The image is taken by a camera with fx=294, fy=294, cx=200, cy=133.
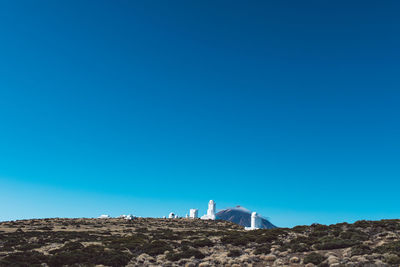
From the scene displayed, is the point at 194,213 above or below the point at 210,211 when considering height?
below

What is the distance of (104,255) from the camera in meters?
24.8

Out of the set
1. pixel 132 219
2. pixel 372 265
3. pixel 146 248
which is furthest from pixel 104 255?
pixel 132 219

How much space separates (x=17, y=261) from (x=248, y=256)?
17.6m

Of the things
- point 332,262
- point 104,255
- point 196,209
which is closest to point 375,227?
point 332,262

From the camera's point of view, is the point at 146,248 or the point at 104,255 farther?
the point at 146,248

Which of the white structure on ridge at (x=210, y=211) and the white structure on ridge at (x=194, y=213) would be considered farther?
the white structure on ridge at (x=194, y=213)

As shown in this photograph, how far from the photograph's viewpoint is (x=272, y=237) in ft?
99.1

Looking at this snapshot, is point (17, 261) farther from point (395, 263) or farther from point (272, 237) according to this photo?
point (395, 263)

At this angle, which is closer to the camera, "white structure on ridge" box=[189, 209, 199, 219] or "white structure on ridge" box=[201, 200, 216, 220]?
"white structure on ridge" box=[201, 200, 216, 220]

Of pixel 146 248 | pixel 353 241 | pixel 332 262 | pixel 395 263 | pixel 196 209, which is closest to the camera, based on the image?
pixel 395 263

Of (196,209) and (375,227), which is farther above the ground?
(196,209)

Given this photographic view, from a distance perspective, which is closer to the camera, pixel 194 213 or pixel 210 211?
pixel 194 213

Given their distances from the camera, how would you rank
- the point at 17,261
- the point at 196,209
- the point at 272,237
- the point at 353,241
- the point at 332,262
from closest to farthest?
the point at 332,262 → the point at 17,261 → the point at 353,241 → the point at 272,237 → the point at 196,209

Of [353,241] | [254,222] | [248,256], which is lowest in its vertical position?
[248,256]
